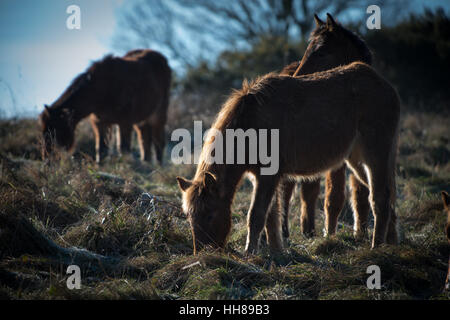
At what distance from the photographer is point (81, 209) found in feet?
16.7

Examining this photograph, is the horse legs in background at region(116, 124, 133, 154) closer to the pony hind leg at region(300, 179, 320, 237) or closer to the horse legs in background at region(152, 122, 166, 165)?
the horse legs in background at region(152, 122, 166, 165)

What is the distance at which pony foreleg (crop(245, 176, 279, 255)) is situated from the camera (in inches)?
162

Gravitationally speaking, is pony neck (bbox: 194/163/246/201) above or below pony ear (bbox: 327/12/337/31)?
below

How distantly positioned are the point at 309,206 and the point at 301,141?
132cm

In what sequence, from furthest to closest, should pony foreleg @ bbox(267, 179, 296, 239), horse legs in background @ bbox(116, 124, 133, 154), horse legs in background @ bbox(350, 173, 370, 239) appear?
horse legs in background @ bbox(116, 124, 133, 154) → horse legs in background @ bbox(350, 173, 370, 239) → pony foreleg @ bbox(267, 179, 296, 239)

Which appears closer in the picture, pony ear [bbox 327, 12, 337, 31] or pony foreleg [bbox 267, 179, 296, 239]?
pony foreleg [bbox 267, 179, 296, 239]

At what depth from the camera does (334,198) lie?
5238mm

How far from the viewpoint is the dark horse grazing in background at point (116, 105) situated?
8.25 metres

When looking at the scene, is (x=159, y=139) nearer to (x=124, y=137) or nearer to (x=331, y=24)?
(x=124, y=137)

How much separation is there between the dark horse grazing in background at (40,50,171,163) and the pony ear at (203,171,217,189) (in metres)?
4.94

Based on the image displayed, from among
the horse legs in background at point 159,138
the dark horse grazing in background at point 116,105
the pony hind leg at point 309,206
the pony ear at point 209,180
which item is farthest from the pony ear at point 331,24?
the horse legs in background at point 159,138

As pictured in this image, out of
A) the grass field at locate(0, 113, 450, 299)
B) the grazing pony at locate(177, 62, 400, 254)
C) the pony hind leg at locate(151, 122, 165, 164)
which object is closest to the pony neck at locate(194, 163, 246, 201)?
the grazing pony at locate(177, 62, 400, 254)

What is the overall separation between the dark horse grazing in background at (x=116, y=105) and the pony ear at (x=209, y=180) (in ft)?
16.2

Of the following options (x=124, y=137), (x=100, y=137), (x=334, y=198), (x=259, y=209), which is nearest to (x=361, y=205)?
(x=334, y=198)
